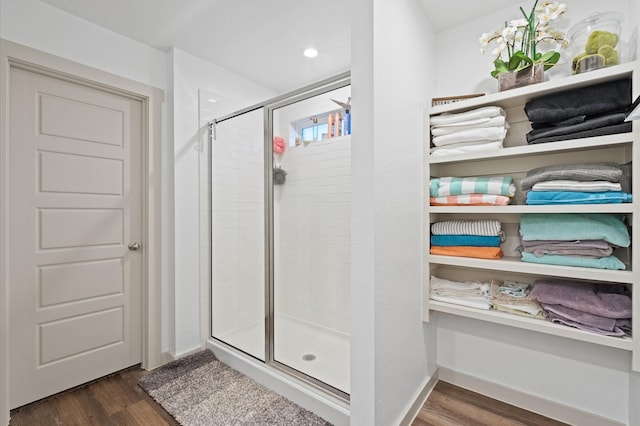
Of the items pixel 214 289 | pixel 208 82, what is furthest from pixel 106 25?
pixel 214 289

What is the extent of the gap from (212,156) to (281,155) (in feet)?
1.83

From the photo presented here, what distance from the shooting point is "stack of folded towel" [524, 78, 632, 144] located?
4.24 feet

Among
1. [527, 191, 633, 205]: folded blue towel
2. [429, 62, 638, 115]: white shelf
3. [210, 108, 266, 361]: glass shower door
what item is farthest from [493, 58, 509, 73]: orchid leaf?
[210, 108, 266, 361]: glass shower door

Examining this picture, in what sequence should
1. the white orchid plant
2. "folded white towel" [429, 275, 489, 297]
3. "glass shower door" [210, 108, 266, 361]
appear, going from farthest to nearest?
"glass shower door" [210, 108, 266, 361]
"folded white towel" [429, 275, 489, 297]
the white orchid plant

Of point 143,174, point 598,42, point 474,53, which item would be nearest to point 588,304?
point 598,42

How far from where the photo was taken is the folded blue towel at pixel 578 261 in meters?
1.30

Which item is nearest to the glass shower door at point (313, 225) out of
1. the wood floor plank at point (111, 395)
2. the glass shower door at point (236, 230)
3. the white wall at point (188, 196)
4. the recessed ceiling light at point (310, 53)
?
the glass shower door at point (236, 230)

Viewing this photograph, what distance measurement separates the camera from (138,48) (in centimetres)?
217

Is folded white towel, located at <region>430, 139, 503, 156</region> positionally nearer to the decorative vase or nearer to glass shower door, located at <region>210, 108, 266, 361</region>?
the decorative vase

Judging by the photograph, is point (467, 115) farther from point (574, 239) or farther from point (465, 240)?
point (574, 239)

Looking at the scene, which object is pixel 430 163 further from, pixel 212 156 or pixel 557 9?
pixel 212 156

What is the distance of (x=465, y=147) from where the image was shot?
1.66 meters

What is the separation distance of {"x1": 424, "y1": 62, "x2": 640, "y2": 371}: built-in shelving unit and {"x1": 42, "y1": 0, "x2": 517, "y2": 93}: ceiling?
65 centimetres

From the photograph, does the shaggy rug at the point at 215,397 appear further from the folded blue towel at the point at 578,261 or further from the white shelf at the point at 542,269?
the folded blue towel at the point at 578,261
